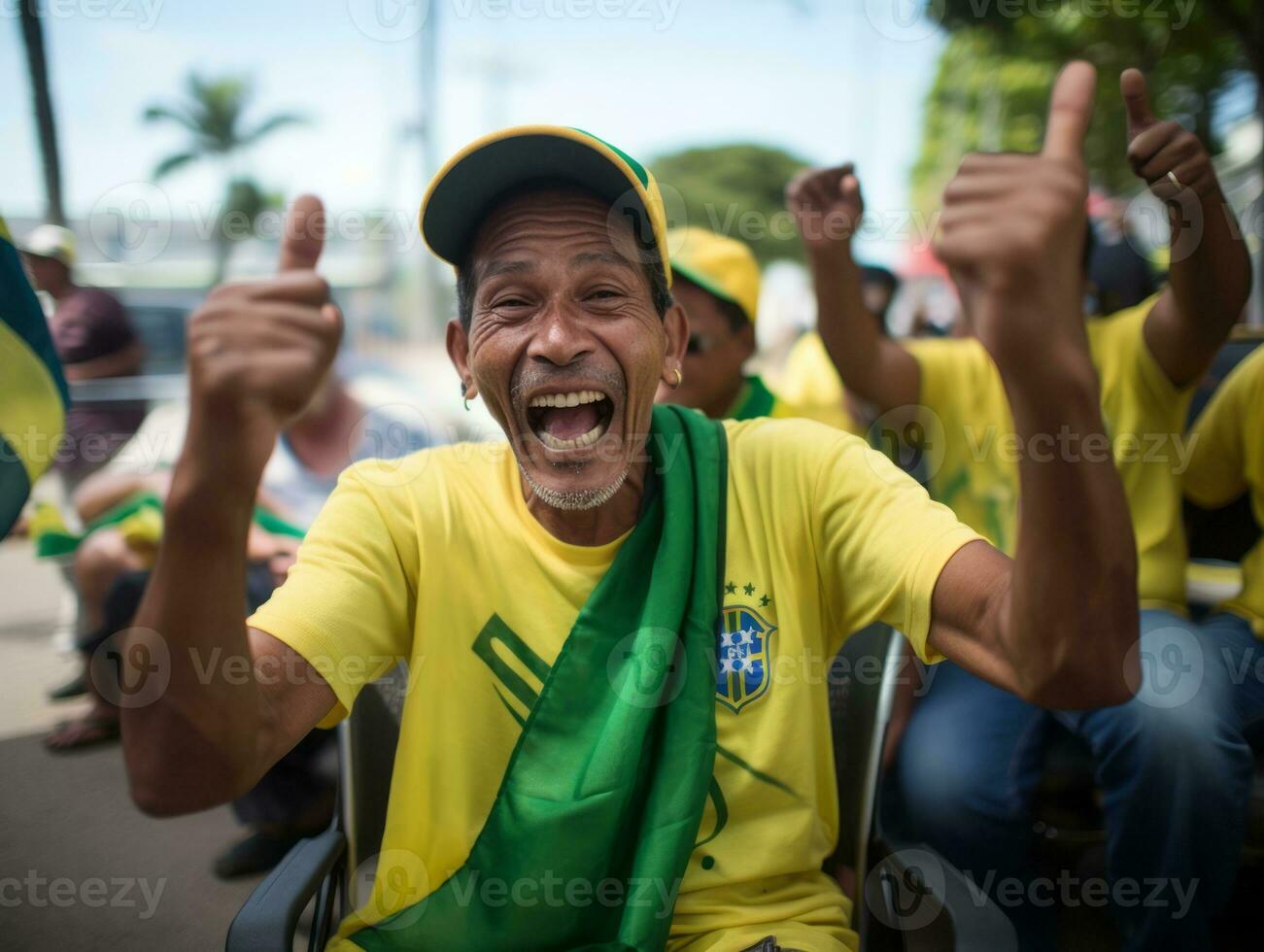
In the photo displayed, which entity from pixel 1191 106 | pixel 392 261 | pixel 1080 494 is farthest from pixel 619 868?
pixel 392 261

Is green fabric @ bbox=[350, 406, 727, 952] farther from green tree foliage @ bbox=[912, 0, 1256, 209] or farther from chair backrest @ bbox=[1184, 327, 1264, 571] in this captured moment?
green tree foliage @ bbox=[912, 0, 1256, 209]

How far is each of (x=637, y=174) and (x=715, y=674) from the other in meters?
0.87

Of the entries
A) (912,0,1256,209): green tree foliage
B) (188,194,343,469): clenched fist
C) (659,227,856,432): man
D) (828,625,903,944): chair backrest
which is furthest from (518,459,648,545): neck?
(912,0,1256,209): green tree foliage

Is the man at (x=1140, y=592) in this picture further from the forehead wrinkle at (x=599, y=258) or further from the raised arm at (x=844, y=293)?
the forehead wrinkle at (x=599, y=258)

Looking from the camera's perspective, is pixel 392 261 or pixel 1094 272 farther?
pixel 392 261

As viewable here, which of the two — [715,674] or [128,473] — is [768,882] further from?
[128,473]

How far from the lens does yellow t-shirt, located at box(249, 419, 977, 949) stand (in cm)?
151

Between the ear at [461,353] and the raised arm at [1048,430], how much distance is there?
96 cm

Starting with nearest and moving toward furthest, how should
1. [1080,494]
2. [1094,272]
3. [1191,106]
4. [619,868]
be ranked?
1. [1080,494]
2. [619,868]
3. [1094,272]
4. [1191,106]

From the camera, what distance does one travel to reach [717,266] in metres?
3.25

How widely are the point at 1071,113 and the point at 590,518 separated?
1017 mm

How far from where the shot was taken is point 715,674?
159cm

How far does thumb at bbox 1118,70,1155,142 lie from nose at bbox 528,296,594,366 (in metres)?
1.24

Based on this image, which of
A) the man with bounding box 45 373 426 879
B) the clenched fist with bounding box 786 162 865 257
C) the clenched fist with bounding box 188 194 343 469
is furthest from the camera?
the man with bounding box 45 373 426 879
